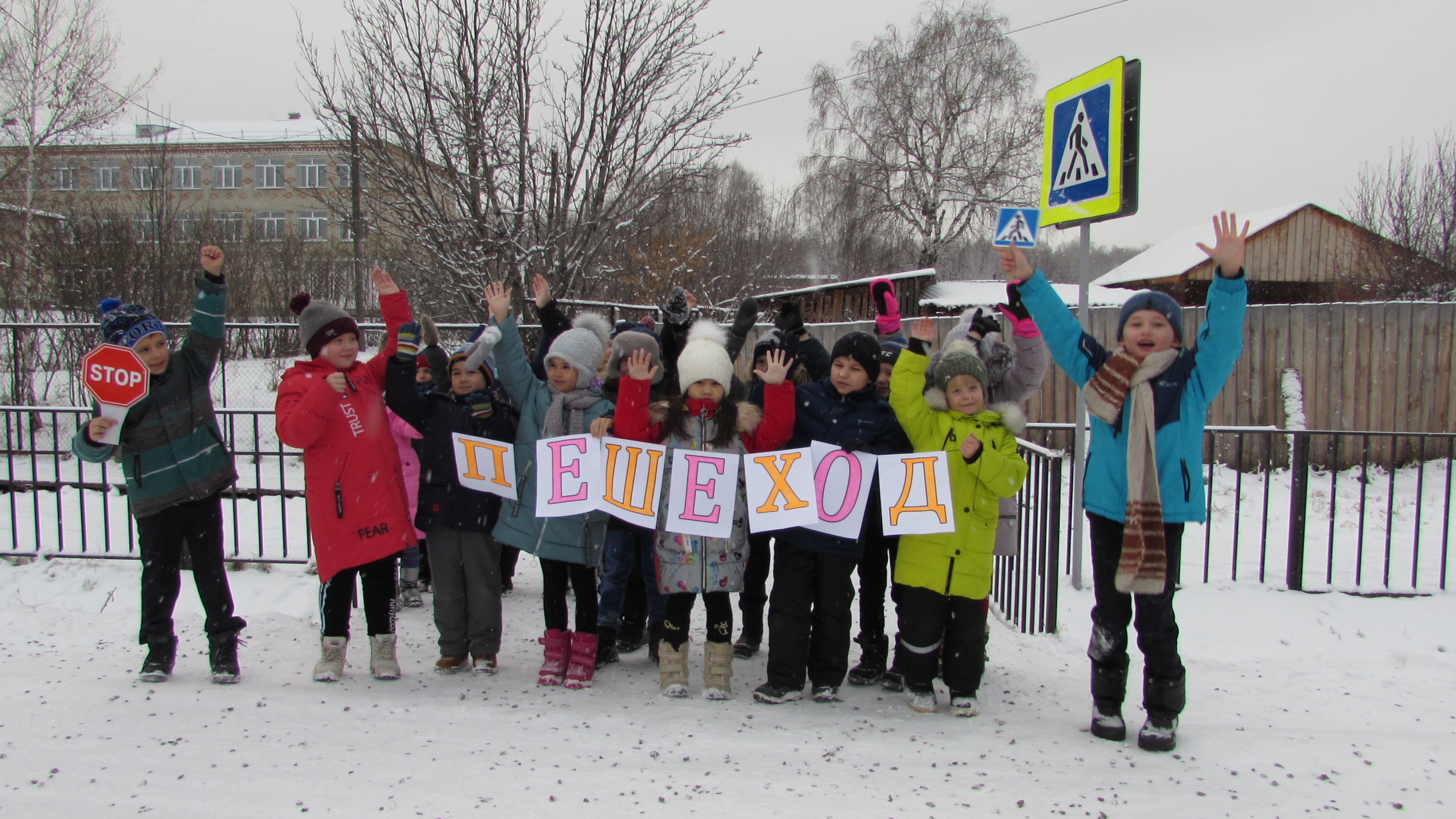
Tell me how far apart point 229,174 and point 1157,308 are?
194 feet

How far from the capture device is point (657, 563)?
381 centimetres

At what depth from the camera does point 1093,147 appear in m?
5.36

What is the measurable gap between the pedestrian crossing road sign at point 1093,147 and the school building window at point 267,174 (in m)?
54.5

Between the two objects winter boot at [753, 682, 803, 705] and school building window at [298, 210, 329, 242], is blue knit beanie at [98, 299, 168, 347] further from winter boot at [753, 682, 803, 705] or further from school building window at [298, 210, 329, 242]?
school building window at [298, 210, 329, 242]


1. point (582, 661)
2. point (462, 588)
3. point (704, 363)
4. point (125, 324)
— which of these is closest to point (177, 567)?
point (125, 324)

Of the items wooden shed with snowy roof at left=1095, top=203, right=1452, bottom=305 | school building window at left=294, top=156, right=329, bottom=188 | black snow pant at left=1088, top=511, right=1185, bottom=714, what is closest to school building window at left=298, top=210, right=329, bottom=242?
school building window at left=294, top=156, right=329, bottom=188

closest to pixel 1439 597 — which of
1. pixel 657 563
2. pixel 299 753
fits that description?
pixel 657 563

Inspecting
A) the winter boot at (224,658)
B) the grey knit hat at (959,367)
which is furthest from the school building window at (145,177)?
the grey knit hat at (959,367)

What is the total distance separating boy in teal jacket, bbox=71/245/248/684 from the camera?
3820 millimetres

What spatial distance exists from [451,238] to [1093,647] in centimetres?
765

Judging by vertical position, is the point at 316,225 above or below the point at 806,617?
above

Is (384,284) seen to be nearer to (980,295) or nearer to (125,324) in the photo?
(125,324)

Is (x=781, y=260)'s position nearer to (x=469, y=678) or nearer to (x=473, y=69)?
(x=473, y=69)

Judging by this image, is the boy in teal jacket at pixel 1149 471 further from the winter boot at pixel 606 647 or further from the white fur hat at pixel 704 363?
the winter boot at pixel 606 647
